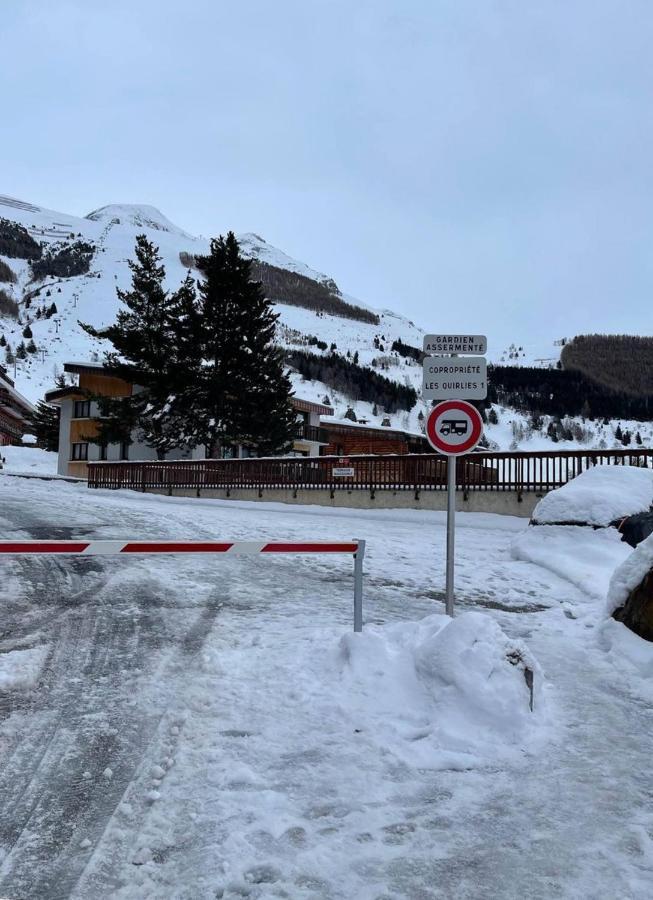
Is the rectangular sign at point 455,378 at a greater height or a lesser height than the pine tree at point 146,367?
lesser

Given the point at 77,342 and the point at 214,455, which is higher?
the point at 77,342

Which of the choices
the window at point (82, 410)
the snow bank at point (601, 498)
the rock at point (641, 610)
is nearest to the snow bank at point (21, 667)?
the rock at point (641, 610)

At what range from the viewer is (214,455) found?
Result: 32.9 metres

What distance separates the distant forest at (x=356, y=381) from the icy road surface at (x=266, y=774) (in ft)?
457

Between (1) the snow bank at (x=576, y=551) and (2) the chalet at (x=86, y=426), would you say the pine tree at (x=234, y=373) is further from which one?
(1) the snow bank at (x=576, y=551)

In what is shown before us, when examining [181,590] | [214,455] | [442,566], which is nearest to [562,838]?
[181,590]

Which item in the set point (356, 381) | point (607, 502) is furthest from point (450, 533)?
point (356, 381)

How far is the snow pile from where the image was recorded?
4.04 metres

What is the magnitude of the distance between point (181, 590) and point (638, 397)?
151 m

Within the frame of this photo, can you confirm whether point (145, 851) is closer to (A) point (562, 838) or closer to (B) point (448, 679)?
(A) point (562, 838)

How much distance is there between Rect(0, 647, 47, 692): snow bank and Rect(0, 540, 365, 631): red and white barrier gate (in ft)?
2.97

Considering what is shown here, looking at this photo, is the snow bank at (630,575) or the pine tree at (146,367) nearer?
the snow bank at (630,575)

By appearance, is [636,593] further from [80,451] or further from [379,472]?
[80,451]

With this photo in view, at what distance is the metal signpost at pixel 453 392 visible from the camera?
6383 millimetres
